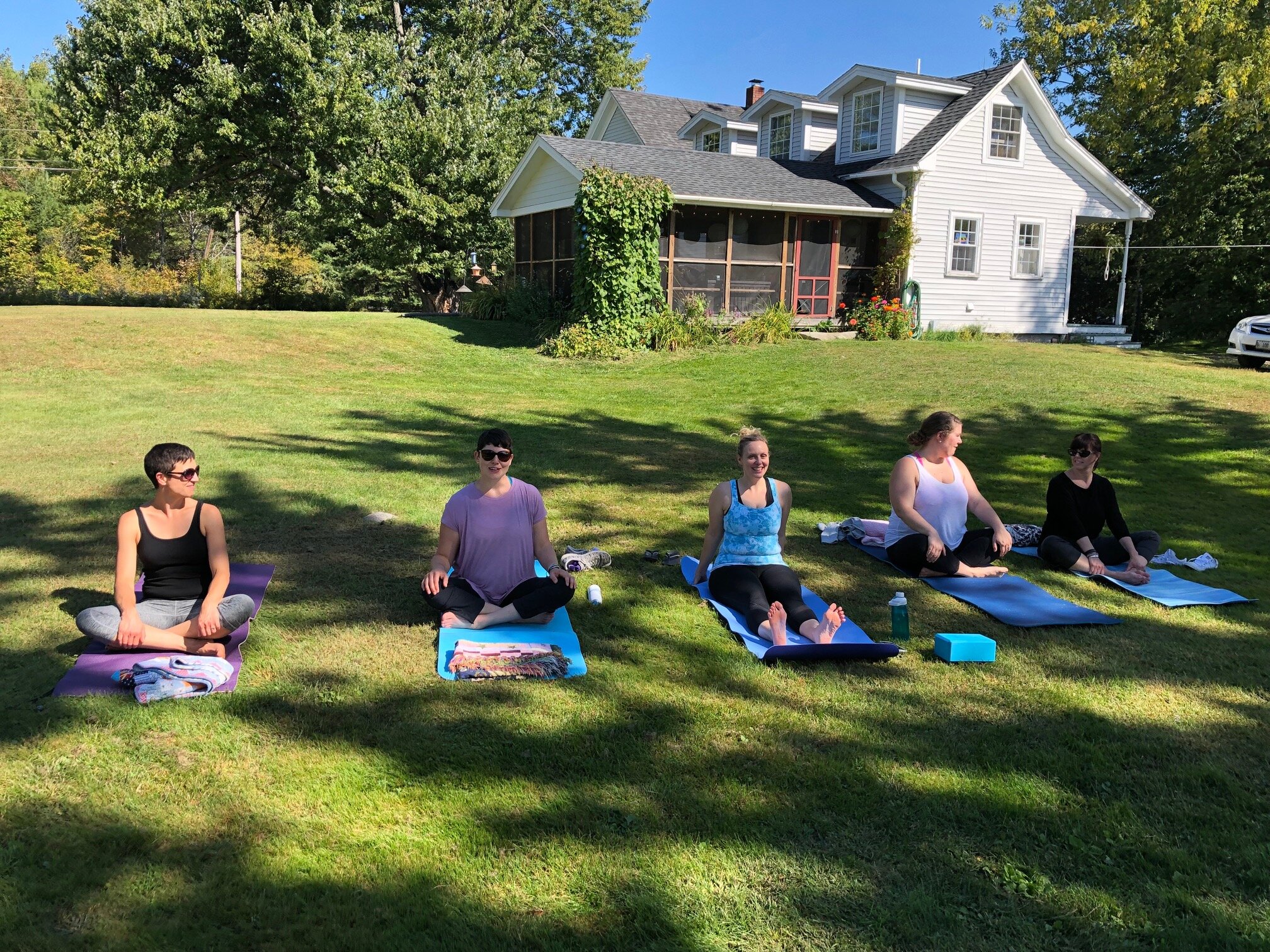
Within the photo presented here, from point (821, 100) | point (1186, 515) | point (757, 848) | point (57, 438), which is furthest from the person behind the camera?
point (821, 100)

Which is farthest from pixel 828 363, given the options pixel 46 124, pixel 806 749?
pixel 46 124

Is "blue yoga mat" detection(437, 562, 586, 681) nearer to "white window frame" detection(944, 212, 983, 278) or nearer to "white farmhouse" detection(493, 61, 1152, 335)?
"white farmhouse" detection(493, 61, 1152, 335)

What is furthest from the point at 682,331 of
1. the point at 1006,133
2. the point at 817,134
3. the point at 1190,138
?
the point at 1190,138

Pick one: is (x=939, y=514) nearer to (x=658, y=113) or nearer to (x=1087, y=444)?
(x=1087, y=444)

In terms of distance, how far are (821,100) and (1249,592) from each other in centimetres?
2186

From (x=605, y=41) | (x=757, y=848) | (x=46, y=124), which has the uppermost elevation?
(x=605, y=41)

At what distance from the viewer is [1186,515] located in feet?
27.2

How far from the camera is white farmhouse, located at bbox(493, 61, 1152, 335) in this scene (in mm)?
21219

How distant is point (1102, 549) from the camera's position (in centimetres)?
666

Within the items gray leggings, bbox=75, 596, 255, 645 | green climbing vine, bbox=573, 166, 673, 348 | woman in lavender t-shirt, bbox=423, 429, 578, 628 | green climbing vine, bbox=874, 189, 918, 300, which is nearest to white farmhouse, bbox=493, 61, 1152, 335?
green climbing vine, bbox=874, 189, 918, 300

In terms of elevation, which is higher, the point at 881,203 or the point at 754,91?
the point at 754,91

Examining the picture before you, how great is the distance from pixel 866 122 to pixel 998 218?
4.21m

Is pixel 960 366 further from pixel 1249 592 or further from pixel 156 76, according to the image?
pixel 156 76

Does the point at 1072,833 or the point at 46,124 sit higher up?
the point at 46,124
